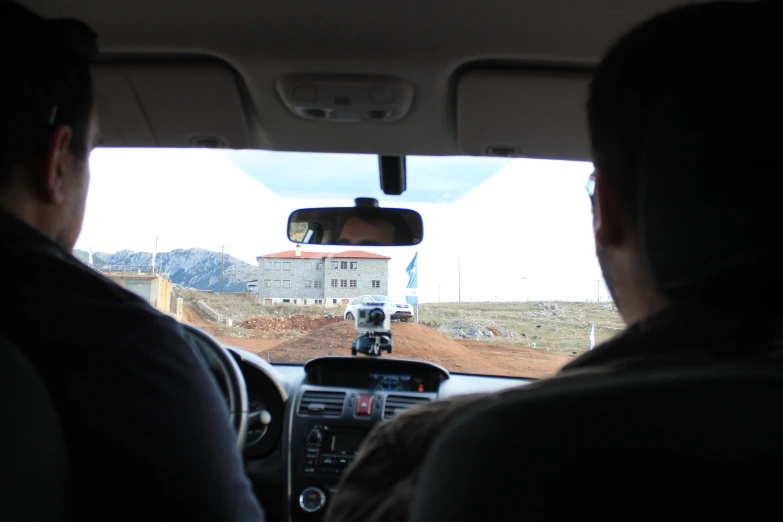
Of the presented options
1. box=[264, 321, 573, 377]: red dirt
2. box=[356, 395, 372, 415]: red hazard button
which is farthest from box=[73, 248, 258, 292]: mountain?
box=[356, 395, 372, 415]: red hazard button

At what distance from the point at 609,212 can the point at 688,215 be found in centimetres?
29

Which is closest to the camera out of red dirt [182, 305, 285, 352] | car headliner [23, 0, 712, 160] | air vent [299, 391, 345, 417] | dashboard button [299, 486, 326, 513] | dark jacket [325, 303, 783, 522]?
dark jacket [325, 303, 783, 522]

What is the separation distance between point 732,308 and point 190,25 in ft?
8.98

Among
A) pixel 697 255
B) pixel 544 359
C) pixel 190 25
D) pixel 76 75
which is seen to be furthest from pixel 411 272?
pixel 697 255

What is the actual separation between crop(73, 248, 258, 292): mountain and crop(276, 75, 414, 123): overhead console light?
8.64 feet

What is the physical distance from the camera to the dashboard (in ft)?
13.5

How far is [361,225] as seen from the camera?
387 centimetres

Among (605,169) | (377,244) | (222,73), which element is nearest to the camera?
(605,169)

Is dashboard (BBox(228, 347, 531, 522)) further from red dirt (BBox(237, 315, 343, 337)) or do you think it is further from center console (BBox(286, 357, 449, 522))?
red dirt (BBox(237, 315, 343, 337))

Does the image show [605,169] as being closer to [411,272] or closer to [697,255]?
[697,255]

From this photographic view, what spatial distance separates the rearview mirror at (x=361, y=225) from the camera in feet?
12.7

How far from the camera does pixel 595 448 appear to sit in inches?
34.5

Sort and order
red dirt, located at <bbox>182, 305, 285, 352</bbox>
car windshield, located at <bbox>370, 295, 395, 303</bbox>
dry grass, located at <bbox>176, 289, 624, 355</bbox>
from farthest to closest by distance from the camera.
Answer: dry grass, located at <bbox>176, 289, 624, 355</bbox>
red dirt, located at <bbox>182, 305, 285, 352</bbox>
car windshield, located at <bbox>370, 295, 395, 303</bbox>

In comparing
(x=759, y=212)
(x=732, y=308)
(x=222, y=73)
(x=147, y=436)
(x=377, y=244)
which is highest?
(x=222, y=73)
